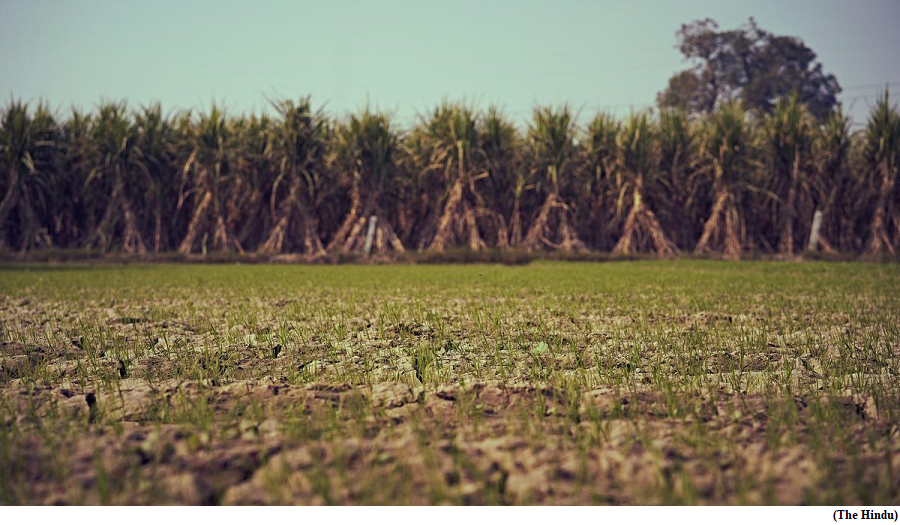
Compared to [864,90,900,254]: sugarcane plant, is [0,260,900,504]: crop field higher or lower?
lower

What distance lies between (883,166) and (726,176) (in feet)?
10.5

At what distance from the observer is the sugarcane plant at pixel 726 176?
1467 centimetres

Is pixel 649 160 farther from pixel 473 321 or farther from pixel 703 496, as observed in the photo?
pixel 703 496

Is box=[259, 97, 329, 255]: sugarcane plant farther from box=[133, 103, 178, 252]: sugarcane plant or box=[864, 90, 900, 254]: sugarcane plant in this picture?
box=[864, 90, 900, 254]: sugarcane plant

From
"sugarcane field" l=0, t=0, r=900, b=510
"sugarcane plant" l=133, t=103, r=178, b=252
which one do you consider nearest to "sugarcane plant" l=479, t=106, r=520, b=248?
"sugarcane field" l=0, t=0, r=900, b=510

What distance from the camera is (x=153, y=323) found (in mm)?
4516

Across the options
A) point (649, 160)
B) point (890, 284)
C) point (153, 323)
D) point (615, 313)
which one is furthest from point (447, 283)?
point (649, 160)

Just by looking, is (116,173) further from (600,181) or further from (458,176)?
(600,181)

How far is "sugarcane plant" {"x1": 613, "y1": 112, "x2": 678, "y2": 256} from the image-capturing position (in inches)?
577

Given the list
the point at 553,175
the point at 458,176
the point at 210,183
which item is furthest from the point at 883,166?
the point at 210,183

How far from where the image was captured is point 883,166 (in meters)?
14.7

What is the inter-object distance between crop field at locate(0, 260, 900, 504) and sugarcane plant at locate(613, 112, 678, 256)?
31.1 ft
